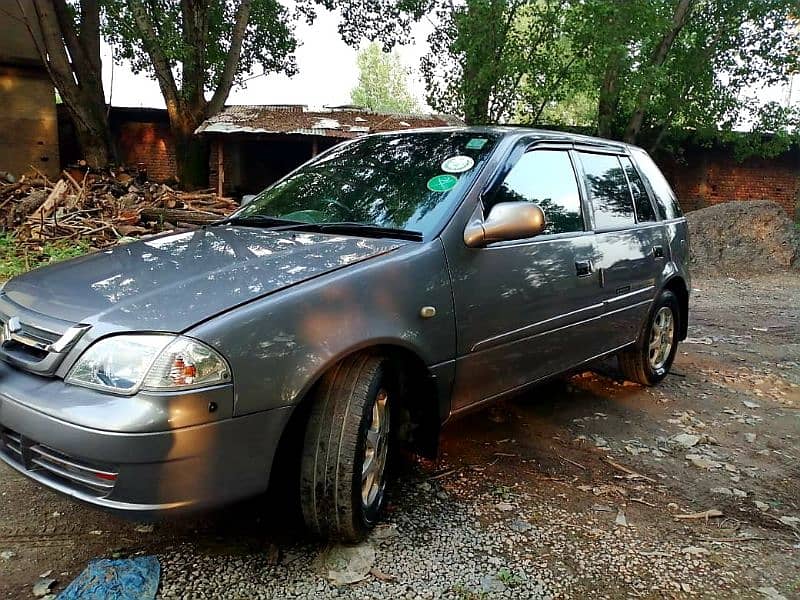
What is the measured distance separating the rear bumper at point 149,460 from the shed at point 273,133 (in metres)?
13.1

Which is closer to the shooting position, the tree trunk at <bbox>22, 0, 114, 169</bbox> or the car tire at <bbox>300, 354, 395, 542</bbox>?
the car tire at <bbox>300, 354, 395, 542</bbox>

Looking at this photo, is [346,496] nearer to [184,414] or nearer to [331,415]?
[331,415]

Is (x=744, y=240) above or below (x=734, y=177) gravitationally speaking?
below

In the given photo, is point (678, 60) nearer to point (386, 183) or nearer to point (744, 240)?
point (744, 240)

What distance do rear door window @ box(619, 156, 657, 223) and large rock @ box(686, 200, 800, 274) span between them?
7.97 m

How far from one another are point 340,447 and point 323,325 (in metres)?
0.45

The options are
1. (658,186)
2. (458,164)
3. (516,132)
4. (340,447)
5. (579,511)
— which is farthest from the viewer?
(658,186)

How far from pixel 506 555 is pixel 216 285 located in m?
1.52

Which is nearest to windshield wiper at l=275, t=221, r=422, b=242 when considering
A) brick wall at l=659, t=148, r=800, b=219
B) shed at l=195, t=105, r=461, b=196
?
shed at l=195, t=105, r=461, b=196

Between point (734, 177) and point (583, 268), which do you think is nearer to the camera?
point (583, 268)

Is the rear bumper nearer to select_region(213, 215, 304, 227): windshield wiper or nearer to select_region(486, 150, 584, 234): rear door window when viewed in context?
select_region(213, 215, 304, 227): windshield wiper

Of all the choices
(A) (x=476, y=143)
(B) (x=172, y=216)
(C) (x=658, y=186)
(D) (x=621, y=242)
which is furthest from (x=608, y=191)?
(B) (x=172, y=216)

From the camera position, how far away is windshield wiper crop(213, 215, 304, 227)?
313 cm

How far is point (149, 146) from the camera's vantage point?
1803cm
